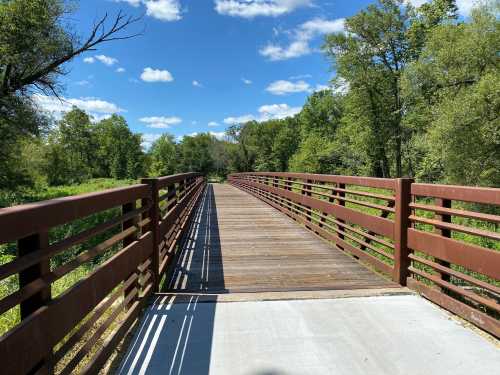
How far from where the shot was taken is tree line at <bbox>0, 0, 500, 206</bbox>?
1319cm

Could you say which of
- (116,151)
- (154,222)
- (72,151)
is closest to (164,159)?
(116,151)

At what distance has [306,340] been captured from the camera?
278 centimetres

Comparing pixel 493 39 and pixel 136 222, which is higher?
pixel 493 39

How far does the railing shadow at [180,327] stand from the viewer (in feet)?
8.04

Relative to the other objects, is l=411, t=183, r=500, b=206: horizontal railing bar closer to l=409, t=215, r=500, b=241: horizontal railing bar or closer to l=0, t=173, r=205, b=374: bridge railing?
l=409, t=215, r=500, b=241: horizontal railing bar

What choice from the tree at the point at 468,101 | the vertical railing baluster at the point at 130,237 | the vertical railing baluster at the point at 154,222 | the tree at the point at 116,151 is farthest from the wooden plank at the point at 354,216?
the tree at the point at 116,151

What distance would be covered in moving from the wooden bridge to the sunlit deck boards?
38 mm

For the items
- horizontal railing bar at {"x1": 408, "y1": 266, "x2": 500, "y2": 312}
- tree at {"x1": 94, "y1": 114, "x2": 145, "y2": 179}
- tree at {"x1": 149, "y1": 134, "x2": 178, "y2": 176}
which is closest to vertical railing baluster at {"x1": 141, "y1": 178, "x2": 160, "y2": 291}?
horizontal railing bar at {"x1": 408, "y1": 266, "x2": 500, "y2": 312}

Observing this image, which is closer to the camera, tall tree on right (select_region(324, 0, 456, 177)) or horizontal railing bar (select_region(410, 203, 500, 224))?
horizontal railing bar (select_region(410, 203, 500, 224))

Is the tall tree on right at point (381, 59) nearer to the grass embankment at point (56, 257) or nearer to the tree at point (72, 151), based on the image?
the grass embankment at point (56, 257)

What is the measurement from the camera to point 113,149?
7262 centimetres

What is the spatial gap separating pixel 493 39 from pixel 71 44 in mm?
16911

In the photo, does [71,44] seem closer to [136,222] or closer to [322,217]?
[322,217]

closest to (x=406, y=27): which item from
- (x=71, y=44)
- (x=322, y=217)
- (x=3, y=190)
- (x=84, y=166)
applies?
(x=71, y=44)
